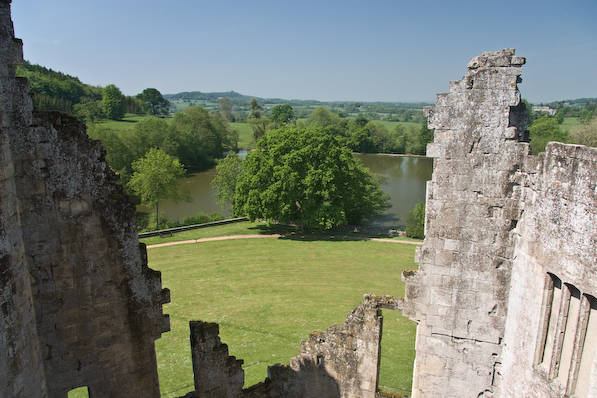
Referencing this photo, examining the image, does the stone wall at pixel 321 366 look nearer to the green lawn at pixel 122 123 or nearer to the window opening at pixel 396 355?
the window opening at pixel 396 355

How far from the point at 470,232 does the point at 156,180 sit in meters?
32.2

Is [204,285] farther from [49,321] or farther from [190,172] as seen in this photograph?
[190,172]

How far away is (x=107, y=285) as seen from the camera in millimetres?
6145

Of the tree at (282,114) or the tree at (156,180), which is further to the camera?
the tree at (282,114)

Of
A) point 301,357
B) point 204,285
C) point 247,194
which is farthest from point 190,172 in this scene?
point 301,357

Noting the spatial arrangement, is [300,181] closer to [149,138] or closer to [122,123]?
[149,138]

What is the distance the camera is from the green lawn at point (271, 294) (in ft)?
46.8

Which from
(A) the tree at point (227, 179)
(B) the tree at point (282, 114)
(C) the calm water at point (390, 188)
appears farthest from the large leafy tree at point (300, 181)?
(B) the tree at point (282, 114)

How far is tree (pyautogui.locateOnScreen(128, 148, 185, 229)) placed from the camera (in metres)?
34.8

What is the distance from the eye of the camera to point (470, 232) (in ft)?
21.9

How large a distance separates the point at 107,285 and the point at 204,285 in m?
16.9

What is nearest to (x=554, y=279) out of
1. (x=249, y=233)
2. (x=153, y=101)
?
(x=249, y=233)

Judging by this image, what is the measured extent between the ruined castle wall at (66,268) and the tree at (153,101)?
361 ft

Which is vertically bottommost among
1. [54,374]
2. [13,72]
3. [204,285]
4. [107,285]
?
[204,285]
